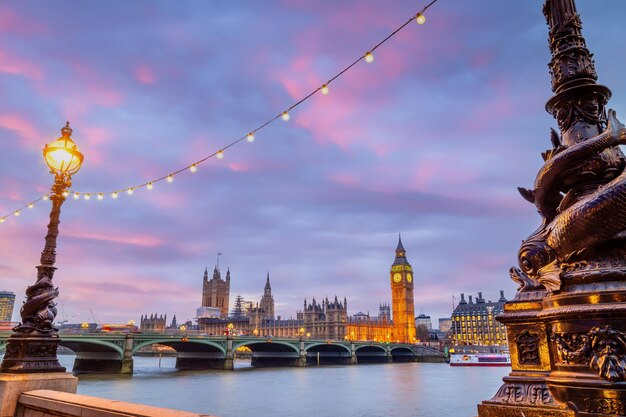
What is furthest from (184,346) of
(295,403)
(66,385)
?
(66,385)

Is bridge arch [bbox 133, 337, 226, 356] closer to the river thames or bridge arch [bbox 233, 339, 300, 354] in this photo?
bridge arch [bbox 233, 339, 300, 354]

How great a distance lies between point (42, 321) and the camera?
7.33m

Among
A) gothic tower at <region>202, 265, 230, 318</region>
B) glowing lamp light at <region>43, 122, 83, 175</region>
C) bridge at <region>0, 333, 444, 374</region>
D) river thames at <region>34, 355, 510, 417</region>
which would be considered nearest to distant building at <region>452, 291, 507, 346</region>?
bridge at <region>0, 333, 444, 374</region>

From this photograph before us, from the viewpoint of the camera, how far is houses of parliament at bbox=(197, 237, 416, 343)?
119 meters

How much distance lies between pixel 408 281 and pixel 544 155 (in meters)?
149

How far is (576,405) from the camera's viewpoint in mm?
2846

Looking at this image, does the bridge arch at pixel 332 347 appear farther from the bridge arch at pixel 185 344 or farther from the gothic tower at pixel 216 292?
the gothic tower at pixel 216 292

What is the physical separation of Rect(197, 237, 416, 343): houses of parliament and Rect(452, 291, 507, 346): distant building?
14.4 m

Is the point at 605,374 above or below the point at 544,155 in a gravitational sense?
below

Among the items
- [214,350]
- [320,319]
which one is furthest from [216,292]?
[214,350]

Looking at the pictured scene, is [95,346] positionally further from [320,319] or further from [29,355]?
[320,319]

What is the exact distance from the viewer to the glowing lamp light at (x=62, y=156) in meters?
8.22

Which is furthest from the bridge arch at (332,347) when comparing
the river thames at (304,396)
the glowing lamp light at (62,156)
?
the glowing lamp light at (62,156)

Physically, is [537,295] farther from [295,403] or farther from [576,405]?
[295,403]
